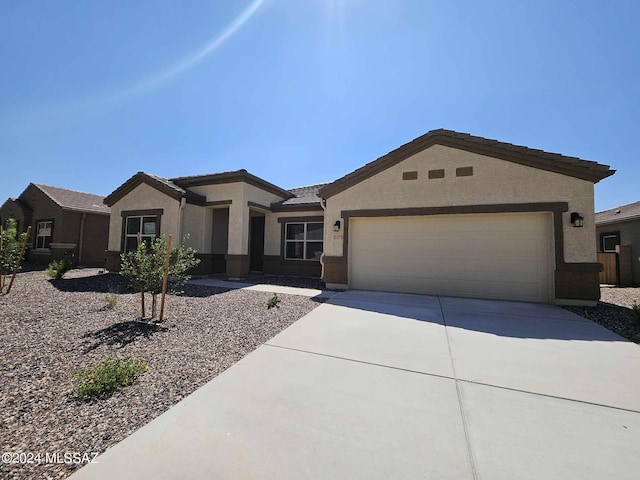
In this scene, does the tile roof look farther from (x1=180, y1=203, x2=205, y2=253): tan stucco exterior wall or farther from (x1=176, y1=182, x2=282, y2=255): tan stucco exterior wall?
(x1=180, y1=203, x2=205, y2=253): tan stucco exterior wall

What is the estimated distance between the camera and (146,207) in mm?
12664

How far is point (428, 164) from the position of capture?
907 cm

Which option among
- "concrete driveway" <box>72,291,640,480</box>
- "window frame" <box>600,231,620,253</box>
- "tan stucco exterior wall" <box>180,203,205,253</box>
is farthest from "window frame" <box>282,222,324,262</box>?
"window frame" <box>600,231,620,253</box>

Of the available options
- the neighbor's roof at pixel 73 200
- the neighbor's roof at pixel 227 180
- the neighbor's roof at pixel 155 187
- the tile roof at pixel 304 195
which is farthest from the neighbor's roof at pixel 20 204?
the tile roof at pixel 304 195

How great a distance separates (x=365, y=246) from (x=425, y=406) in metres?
7.18

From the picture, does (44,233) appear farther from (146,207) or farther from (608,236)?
(608,236)

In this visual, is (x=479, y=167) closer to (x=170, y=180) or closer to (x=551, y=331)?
(x=551, y=331)

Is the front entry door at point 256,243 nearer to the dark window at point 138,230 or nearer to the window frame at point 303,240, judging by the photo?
the window frame at point 303,240

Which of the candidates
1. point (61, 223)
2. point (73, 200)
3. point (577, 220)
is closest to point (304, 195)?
point (577, 220)

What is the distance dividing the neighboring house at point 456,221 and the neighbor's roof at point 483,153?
1.1 inches

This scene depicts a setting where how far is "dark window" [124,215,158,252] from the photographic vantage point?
41.2 feet

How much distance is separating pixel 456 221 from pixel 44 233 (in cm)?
2597

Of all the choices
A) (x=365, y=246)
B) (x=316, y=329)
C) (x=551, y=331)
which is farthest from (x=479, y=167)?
(x=316, y=329)

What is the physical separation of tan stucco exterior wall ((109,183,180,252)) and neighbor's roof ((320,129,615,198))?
6.78 metres
